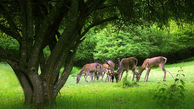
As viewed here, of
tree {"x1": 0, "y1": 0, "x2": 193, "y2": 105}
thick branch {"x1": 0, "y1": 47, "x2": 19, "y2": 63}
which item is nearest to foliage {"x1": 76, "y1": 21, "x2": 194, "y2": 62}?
tree {"x1": 0, "y1": 0, "x2": 193, "y2": 105}

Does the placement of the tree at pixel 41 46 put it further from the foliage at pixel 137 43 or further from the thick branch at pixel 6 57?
the foliage at pixel 137 43

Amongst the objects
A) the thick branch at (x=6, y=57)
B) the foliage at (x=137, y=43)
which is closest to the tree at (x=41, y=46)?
the thick branch at (x=6, y=57)

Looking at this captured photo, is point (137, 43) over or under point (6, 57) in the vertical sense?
over

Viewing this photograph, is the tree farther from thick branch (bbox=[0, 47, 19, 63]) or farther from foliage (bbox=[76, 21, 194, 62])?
foliage (bbox=[76, 21, 194, 62])

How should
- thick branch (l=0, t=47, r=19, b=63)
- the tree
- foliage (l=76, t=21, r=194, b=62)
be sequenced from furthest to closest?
foliage (l=76, t=21, r=194, b=62) < the tree < thick branch (l=0, t=47, r=19, b=63)

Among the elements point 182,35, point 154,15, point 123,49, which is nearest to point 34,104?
point 154,15

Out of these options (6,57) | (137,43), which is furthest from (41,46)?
(137,43)

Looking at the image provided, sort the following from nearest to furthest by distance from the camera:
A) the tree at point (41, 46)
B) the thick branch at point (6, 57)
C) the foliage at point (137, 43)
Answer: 1. the thick branch at point (6, 57)
2. the tree at point (41, 46)
3. the foliage at point (137, 43)

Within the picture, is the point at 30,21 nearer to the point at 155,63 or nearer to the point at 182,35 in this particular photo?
the point at 155,63

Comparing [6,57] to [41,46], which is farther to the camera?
[41,46]

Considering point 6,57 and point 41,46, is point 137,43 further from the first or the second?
point 6,57

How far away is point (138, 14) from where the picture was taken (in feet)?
23.4

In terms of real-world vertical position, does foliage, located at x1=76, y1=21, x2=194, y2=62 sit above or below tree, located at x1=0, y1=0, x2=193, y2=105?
above

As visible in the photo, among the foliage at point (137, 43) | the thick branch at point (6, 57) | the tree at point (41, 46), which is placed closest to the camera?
the thick branch at point (6, 57)
